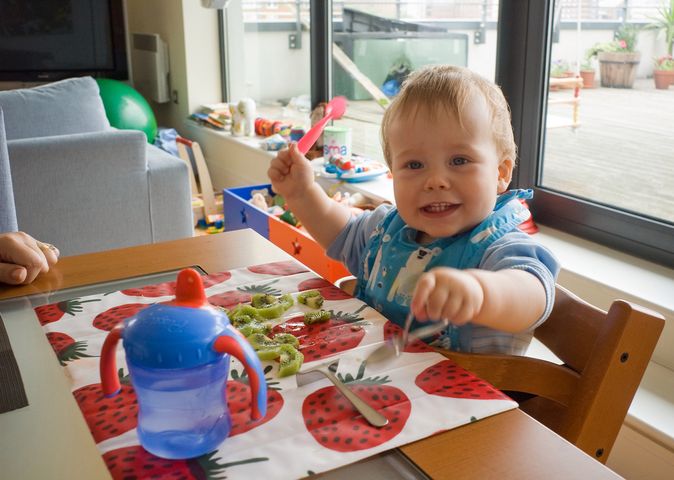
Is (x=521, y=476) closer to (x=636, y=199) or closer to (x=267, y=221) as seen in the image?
(x=636, y=199)

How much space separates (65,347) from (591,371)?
23.5 inches

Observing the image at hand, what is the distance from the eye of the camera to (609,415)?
79 cm

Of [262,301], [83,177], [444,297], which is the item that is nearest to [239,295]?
[262,301]

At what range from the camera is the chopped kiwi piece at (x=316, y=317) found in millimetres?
834

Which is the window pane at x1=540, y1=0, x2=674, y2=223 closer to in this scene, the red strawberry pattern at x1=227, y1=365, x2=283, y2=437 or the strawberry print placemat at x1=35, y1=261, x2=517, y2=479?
the strawberry print placemat at x1=35, y1=261, x2=517, y2=479

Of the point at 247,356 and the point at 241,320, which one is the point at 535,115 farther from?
the point at 247,356

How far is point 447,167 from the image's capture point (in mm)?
920

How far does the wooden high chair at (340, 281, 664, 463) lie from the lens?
0.77 m

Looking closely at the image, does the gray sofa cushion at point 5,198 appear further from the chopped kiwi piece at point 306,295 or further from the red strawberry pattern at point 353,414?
the red strawberry pattern at point 353,414

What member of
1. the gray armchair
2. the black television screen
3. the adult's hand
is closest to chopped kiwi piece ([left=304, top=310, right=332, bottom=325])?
the adult's hand

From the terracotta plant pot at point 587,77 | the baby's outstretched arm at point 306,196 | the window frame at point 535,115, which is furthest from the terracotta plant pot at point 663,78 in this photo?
the baby's outstretched arm at point 306,196

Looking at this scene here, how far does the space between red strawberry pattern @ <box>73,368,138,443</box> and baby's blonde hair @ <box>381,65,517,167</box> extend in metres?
0.51

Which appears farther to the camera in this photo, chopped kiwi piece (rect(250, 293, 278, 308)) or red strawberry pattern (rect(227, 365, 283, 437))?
chopped kiwi piece (rect(250, 293, 278, 308))

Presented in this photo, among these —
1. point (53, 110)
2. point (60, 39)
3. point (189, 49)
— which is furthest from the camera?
point (60, 39)
